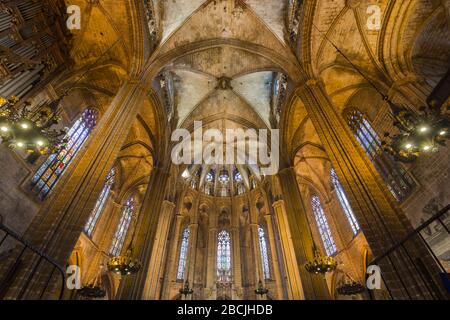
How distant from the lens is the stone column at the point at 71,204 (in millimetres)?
4616

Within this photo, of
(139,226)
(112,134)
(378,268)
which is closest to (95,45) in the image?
(112,134)

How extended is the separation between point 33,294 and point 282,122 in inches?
549

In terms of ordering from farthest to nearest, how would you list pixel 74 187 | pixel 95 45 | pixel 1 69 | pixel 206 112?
1. pixel 206 112
2. pixel 95 45
3. pixel 1 69
4. pixel 74 187

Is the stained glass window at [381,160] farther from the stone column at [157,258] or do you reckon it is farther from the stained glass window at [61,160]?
the stained glass window at [61,160]

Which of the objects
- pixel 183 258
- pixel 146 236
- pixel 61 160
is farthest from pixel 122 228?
pixel 146 236

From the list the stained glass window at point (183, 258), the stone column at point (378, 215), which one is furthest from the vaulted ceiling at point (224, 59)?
the stained glass window at point (183, 258)

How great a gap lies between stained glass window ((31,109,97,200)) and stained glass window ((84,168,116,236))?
4.93 m

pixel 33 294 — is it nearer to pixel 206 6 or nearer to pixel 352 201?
pixel 352 201

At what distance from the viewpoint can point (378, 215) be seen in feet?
19.1

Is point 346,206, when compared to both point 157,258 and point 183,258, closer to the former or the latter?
point 157,258

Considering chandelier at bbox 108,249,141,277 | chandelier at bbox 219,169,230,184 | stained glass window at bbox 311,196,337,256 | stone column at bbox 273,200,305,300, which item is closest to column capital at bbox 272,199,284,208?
stone column at bbox 273,200,305,300

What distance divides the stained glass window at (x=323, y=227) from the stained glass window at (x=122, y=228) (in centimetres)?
1612

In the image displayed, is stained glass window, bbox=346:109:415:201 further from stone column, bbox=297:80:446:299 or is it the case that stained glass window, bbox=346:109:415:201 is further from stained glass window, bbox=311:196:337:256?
stained glass window, bbox=311:196:337:256

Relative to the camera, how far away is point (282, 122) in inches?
590
